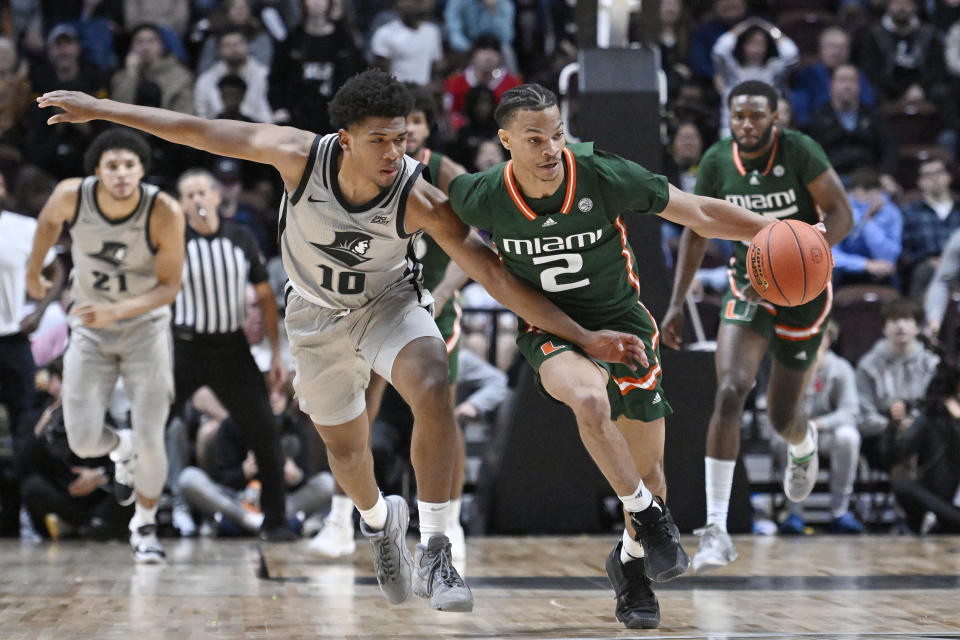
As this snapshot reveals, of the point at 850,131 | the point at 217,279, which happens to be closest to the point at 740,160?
the point at 217,279

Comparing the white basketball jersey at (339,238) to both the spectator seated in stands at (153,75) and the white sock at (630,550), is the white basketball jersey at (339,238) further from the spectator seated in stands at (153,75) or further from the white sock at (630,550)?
the spectator seated in stands at (153,75)

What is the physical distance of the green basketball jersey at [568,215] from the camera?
15.0 feet

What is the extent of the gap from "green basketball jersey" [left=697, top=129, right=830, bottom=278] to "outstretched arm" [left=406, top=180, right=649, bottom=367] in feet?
5.79

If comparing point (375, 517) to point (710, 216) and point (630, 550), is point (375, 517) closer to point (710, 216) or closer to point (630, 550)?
point (630, 550)

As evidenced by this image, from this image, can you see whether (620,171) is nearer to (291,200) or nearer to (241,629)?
(291,200)

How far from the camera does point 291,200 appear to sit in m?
4.71

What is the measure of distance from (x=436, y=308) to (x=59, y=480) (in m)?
3.24

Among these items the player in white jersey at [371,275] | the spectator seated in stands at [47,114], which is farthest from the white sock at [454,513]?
the spectator seated in stands at [47,114]

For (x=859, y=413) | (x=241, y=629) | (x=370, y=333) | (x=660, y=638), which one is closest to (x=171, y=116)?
(x=370, y=333)

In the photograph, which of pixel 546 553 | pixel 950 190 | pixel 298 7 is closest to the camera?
pixel 546 553

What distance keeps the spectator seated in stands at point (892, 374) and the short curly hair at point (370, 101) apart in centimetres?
535

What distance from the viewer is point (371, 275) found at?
188 inches

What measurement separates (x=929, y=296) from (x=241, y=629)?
6.53m

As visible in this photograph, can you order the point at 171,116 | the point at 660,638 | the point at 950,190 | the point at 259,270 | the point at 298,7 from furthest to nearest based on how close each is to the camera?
the point at 298,7 → the point at 950,190 → the point at 259,270 → the point at 171,116 → the point at 660,638
